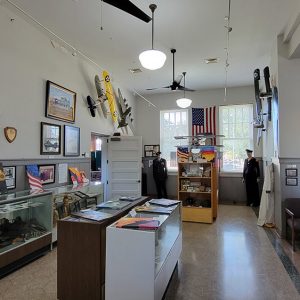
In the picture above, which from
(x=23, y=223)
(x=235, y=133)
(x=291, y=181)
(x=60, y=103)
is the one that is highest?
(x=60, y=103)

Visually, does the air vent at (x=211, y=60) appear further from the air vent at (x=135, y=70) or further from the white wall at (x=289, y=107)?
the air vent at (x=135, y=70)

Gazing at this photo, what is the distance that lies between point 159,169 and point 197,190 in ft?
9.31

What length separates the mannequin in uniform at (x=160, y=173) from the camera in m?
8.65

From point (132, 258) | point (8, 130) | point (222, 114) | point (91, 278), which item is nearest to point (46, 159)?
point (8, 130)

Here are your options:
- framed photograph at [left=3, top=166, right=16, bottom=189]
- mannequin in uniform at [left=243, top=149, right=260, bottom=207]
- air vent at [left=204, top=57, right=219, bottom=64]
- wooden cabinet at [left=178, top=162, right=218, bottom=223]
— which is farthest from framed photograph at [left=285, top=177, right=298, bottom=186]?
framed photograph at [left=3, top=166, right=16, bottom=189]

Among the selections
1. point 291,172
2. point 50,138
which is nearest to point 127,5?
point 50,138

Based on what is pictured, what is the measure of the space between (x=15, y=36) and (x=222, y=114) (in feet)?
22.0

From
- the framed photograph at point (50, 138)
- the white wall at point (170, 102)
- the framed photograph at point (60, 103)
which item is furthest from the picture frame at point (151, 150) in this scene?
the framed photograph at point (50, 138)

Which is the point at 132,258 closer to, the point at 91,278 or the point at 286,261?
the point at 91,278

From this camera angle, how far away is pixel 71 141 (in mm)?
5477

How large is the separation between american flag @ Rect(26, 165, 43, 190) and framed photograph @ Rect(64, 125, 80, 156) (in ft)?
3.18

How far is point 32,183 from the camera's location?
168 inches

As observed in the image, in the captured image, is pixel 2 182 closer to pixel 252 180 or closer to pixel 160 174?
pixel 160 174

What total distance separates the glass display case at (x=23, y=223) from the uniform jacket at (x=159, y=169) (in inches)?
196
